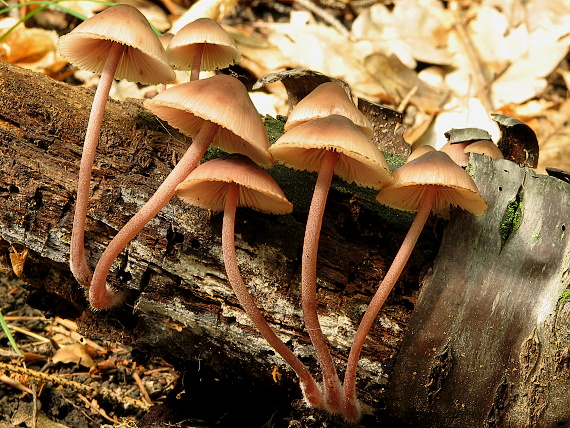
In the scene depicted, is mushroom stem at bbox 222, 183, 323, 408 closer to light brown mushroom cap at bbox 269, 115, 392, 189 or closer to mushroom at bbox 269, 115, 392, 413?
mushroom at bbox 269, 115, 392, 413

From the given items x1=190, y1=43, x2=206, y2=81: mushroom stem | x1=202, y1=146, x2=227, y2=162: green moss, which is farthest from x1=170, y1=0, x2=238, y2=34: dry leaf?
x1=202, y1=146, x2=227, y2=162: green moss

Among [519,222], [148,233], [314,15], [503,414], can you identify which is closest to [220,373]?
[148,233]

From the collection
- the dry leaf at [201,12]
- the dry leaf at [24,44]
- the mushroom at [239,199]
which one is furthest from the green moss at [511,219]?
the dry leaf at [24,44]

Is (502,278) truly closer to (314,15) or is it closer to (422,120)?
(422,120)

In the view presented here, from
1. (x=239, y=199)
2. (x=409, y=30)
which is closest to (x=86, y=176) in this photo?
(x=239, y=199)

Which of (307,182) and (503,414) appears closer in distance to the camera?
(503,414)

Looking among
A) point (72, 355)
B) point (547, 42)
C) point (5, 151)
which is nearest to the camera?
point (5, 151)
